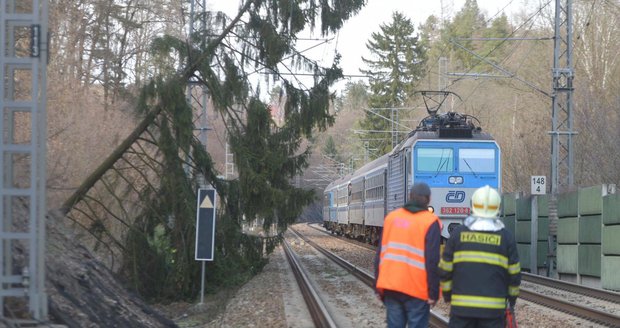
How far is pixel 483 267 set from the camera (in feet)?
20.1

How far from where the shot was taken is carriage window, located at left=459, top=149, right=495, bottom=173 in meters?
20.8

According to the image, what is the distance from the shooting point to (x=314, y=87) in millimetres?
21281

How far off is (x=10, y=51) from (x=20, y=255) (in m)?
2.11

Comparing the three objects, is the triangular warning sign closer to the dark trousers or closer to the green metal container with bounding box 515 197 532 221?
the dark trousers

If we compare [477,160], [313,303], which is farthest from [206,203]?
[477,160]

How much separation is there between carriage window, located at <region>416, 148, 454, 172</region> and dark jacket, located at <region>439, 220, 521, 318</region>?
1459cm

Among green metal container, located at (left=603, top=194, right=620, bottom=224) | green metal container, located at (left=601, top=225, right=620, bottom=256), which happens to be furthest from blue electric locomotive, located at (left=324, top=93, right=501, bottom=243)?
green metal container, located at (left=601, top=225, right=620, bottom=256)

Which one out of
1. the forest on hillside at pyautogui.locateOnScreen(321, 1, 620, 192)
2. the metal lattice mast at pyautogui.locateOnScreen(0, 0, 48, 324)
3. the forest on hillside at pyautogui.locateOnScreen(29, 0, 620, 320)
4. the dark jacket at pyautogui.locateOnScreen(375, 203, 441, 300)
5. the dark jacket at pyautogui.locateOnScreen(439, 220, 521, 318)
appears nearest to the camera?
the dark jacket at pyautogui.locateOnScreen(439, 220, 521, 318)

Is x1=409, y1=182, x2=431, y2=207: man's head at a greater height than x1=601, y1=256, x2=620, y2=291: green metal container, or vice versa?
x1=409, y1=182, x2=431, y2=207: man's head

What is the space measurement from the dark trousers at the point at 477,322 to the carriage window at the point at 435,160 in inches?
573

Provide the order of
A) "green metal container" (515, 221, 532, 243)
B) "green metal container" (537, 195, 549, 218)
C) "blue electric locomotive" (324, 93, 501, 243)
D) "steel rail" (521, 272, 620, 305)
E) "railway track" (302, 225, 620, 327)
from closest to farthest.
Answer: "railway track" (302, 225, 620, 327), "steel rail" (521, 272, 620, 305), "blue electric locomotive" (324, 93, 501, 243), "green metal container" (537, 195, 549, 218), "green metal container" (515, 221, 532, 243)

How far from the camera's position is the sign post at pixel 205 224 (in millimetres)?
16484

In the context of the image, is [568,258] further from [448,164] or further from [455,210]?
[448,164]

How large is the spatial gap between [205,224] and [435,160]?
21.4ft
